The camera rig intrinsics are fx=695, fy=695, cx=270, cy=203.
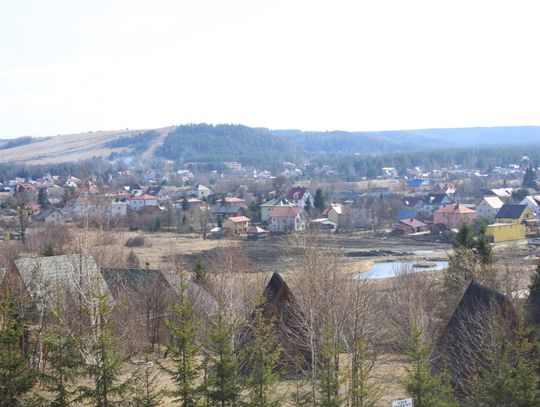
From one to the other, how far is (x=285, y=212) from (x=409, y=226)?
9406 mm

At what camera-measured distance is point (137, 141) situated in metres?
178

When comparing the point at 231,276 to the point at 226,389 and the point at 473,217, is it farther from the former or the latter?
the point at 473,217

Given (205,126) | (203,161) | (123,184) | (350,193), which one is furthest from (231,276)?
(205,126)

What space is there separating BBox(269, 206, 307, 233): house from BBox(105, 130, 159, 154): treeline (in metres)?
119

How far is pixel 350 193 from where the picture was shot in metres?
79.8

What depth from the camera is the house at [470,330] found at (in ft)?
37.0

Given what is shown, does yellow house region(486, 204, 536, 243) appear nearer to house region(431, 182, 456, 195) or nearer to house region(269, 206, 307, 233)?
house region(269, 206, 307, 233)

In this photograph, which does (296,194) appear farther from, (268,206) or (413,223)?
(413,223)

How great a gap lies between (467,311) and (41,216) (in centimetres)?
4793

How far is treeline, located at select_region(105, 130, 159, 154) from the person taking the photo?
565 ft

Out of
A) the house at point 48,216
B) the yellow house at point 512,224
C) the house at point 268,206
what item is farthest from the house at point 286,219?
the house at point 48,216

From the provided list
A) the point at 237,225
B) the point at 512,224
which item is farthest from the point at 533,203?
the point at 237,225

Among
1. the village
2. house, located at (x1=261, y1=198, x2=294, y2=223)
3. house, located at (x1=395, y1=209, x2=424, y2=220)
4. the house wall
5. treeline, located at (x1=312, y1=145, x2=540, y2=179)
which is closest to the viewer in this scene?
the village

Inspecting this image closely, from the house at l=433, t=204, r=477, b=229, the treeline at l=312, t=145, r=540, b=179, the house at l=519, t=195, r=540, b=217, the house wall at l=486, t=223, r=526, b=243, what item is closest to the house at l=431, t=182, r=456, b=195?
the house at l=519, t=195, r=540, b=217
